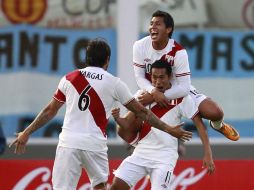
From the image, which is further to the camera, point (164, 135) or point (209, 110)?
point (209, 110)

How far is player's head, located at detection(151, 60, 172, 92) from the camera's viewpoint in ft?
29.4

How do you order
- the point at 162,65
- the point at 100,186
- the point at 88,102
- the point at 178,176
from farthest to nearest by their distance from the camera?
the point at 178,176
the point at 162,65
the point at 100,186
the point at 88,102

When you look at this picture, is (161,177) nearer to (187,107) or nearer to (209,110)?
(187,107)

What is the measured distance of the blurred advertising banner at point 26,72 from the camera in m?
12.5

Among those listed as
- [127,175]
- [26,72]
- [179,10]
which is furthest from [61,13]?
[127,175]

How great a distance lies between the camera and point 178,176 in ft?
36.4

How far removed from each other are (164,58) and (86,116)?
1.20m

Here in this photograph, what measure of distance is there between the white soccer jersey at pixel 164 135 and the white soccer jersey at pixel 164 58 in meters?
Answer: 0.17

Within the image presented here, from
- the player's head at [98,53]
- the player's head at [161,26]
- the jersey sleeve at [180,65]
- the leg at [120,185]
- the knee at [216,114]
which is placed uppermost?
the player's head at [161,26]

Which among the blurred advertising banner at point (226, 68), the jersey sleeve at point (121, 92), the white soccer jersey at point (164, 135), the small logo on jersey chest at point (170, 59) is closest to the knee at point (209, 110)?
the white soccer jersey at point (164, 135)

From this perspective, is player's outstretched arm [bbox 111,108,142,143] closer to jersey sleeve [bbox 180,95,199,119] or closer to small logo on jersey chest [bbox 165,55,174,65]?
jersey sleeve [bbox 180,95,199,119]

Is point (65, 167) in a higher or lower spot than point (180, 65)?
lower

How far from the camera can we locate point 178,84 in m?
9.12

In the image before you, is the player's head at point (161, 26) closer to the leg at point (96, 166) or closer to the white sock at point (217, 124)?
the white sock at point (217, 124)
